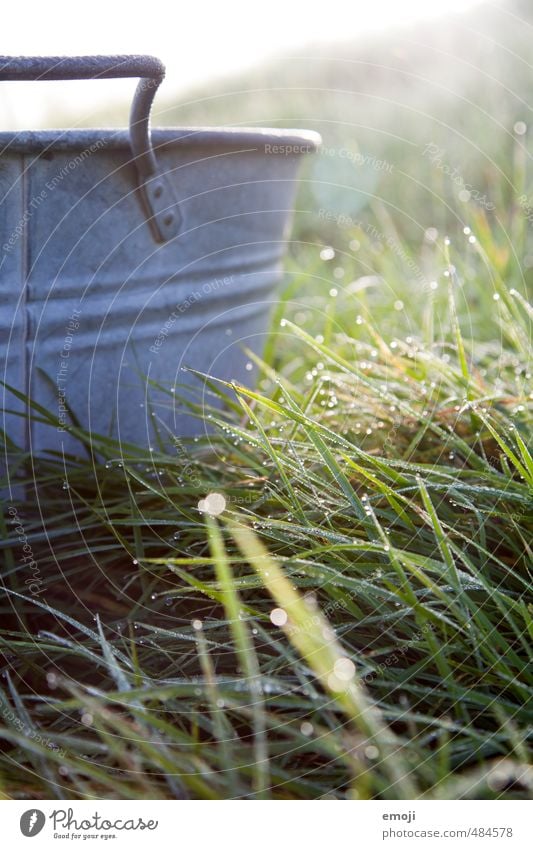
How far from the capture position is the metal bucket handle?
2.84ft

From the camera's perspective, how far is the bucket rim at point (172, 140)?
94 centimetres

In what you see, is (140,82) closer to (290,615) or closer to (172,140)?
(172,140)

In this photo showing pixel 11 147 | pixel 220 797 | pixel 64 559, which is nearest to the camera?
pixel 220 797

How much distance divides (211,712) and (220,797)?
0.29 feet
